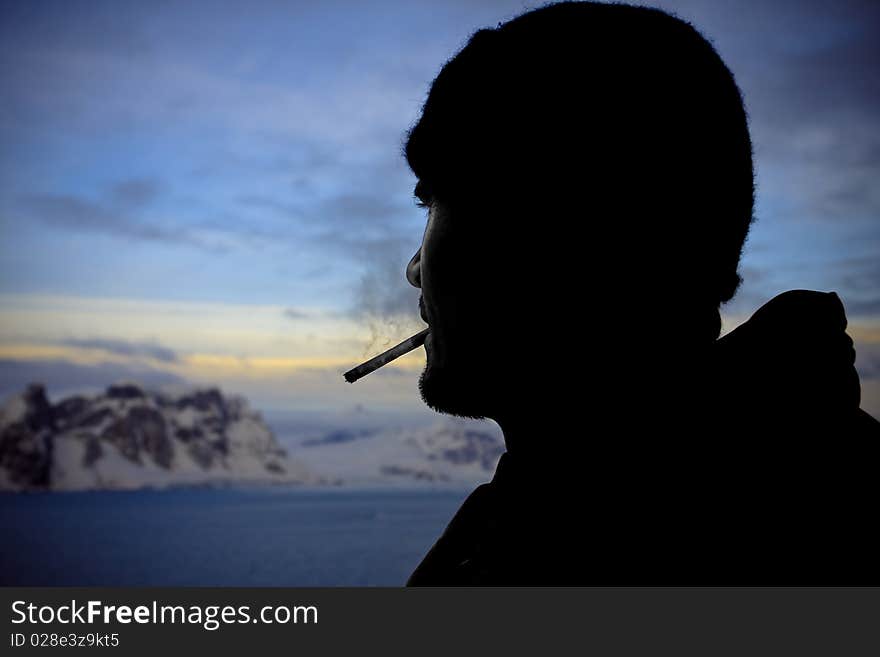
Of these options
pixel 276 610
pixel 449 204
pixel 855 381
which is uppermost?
pixel 449 204

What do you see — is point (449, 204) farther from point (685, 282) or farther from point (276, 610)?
point (276, 610)

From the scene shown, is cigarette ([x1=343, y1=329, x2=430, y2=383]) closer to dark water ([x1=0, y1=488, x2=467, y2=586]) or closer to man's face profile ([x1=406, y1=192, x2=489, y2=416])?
man's face profile ([x1=406, y1=192, x2=489, y2=416])

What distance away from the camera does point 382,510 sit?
151m

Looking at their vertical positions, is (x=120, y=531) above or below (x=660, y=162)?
above

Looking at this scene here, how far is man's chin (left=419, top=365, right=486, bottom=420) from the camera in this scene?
6.06 feet

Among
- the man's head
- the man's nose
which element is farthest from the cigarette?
the man's head

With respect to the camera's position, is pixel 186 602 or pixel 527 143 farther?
pixel 186 602

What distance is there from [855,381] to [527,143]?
33.5 inches

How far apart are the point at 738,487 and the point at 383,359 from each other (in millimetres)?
1085

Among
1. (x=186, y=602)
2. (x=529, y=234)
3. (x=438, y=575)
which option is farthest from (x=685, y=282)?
(x=186, y=602)

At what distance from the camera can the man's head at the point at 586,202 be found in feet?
5.49

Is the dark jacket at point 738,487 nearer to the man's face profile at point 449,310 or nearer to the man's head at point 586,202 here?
the man's head at point 586,202

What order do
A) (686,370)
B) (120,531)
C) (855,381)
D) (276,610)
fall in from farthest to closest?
(120,531), (276,610), (686,370), (855,381)

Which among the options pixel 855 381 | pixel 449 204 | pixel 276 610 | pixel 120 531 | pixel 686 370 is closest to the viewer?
pixel 855 381
